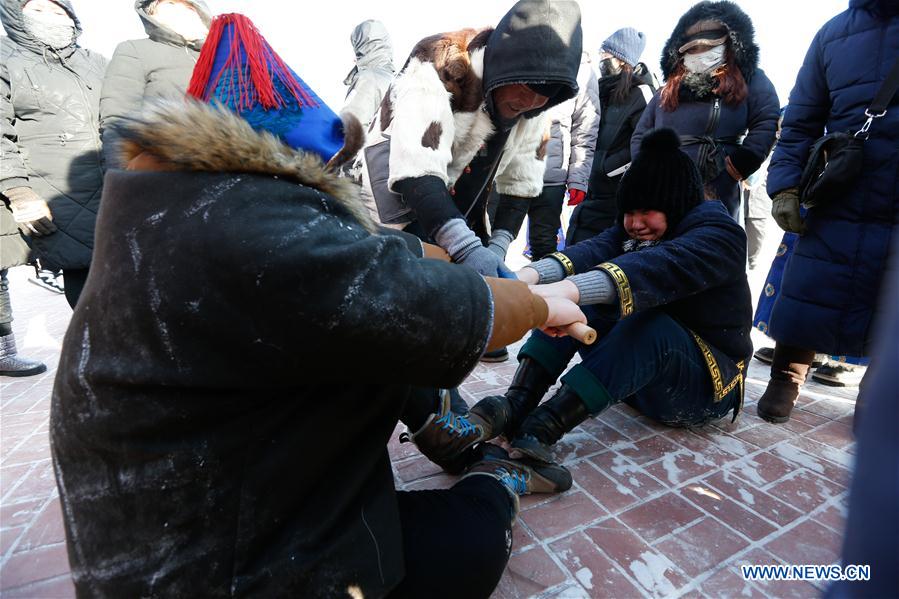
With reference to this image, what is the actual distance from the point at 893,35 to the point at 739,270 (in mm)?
1353

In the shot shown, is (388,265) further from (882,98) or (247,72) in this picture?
(882,98)

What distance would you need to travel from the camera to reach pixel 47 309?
4.90 m

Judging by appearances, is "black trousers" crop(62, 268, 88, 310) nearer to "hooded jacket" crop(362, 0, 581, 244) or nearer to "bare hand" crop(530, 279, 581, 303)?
"hooded jacket" crop(362, 0, 581, 244)

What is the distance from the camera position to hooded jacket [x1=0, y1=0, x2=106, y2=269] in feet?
9.20

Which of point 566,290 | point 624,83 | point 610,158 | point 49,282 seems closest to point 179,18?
point 49,282

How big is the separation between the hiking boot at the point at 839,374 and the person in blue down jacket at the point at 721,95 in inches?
53.0

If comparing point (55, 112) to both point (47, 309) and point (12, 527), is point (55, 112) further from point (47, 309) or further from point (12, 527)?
point (47, 309)

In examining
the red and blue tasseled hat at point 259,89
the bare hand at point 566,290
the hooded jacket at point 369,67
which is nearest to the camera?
the red and blue tasseled hat at point 259,89

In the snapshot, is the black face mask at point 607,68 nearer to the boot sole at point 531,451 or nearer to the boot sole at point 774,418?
the boot sole at point 774,418

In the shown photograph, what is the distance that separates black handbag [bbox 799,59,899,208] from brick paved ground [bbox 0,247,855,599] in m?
1.19

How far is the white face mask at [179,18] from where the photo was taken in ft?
9.19

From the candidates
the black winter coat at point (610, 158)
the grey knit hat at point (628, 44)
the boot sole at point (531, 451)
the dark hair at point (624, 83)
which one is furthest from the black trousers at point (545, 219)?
the boot sole at point (531, 451)

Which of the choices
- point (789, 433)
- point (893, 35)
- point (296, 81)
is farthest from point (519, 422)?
point (893, 35)

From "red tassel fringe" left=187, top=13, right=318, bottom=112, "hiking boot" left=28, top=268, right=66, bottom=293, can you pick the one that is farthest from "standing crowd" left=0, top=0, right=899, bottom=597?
"hiking boot" left=28, top=268, right=66, bottom=293
